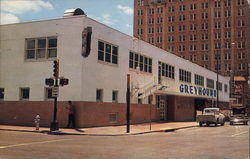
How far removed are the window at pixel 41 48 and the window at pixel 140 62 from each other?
8.64m

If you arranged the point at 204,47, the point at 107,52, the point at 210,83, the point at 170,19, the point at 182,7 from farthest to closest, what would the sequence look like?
the point at 170,19, the point at 182,7, the point at 204,47, the point at 210,83, the point at 107,52

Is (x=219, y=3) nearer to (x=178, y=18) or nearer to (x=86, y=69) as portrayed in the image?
(x=178, y=18)

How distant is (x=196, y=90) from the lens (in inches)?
2004

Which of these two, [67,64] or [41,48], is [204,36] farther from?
[67,64]

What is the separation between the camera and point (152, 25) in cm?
11719

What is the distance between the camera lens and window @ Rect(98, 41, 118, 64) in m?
28.1

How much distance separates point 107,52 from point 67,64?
14.1 feet

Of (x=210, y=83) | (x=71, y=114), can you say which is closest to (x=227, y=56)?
(x=210, y=83)

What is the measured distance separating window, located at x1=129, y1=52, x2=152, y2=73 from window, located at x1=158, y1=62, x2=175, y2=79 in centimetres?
302

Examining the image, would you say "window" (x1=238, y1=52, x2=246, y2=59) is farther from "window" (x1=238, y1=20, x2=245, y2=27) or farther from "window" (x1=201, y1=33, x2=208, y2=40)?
"window" (x1=201, y1=33, x2=208, y2=40)

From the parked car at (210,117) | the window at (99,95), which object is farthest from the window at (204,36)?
the window at (99,95)

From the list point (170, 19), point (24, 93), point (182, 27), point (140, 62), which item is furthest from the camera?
point (170, 19)

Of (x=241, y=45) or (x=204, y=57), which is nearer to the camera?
(x=241, y=45)

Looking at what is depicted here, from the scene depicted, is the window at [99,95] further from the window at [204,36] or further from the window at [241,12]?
the window at [241,12]
